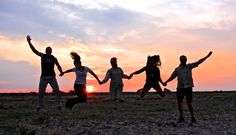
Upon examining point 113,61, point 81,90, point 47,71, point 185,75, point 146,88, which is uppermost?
point 113,61

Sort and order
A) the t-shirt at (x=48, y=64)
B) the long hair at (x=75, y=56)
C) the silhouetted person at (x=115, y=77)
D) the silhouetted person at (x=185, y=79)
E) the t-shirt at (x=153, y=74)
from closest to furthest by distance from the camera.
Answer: the silhouetted person at (x=185, y=79)
the long hair at (x=75, y=56)
the t-shirt at (x=153, y=74)
the t-shirt at (x=48, y=64)
the silhouetted person at (x=115, y=77)

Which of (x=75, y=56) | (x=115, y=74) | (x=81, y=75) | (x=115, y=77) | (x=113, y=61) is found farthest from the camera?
(x=115, y=77)

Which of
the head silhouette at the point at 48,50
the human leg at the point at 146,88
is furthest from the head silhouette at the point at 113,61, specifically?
the head silhouette at the point at 48,50

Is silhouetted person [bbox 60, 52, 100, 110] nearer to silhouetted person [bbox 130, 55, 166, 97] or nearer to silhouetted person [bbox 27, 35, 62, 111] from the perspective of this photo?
silhouetted person [bbox 27, 35, 62, 111]

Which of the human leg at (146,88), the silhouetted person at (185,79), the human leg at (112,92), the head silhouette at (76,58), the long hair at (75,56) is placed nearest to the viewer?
the silhouetted person at (185,79)

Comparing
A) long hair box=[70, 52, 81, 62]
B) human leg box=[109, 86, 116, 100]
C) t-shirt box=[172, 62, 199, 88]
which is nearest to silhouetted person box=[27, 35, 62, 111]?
long hair box=[70, 52, 81, 62]

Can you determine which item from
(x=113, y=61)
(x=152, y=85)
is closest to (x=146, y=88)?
(x=152, y=85)

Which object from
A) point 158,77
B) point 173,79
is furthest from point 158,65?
point 173,79

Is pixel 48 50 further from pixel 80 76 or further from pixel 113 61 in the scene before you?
pixel 113 61

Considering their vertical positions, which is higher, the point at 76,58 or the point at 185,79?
the point at 76,58

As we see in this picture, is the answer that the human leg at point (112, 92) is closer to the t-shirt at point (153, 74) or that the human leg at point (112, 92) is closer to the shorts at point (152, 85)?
the shorts at point (152, 85)

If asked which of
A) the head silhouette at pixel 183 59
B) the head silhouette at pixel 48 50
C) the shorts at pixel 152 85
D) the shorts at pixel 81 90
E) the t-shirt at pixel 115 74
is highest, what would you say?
the head silhouette at pixel 48 50

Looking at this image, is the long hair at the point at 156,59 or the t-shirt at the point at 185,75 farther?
the long hair at the point at 156,59

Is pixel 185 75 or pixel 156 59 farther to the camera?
pixel 156 59
